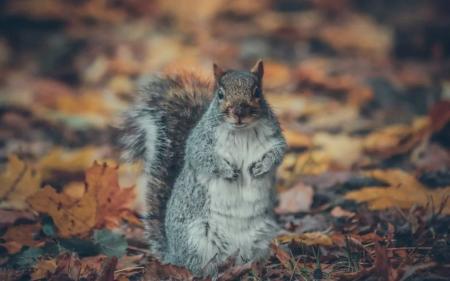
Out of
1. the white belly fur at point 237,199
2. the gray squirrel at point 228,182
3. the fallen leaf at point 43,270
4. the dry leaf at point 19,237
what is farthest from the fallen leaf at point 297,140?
the fallen leaf at point 43,270

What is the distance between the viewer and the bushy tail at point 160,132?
290 cm

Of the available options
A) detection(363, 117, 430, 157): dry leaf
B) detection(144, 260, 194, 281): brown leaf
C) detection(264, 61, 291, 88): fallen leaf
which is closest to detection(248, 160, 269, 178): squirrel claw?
detection(144, 260, 194, 281): brown leaf

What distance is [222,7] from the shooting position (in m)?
7.00

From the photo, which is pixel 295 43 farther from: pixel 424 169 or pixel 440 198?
pixel 440 198

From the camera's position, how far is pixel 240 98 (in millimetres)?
2445

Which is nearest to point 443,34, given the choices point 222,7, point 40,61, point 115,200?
point 222,7

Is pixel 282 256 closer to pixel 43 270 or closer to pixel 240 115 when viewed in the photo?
pixel 240 115

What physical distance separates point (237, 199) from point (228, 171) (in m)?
0.10

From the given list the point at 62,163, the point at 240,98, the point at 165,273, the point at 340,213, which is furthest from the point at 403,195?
the point at 62,163

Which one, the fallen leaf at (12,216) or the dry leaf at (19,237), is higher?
the fallen leaf at (12,216)

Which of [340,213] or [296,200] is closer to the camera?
[340,213]

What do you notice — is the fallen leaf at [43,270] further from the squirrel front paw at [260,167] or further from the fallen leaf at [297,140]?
the fallen leaf at [297,140]

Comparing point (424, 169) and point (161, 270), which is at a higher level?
point (424, 169)

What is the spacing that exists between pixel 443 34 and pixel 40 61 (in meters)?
3.29
